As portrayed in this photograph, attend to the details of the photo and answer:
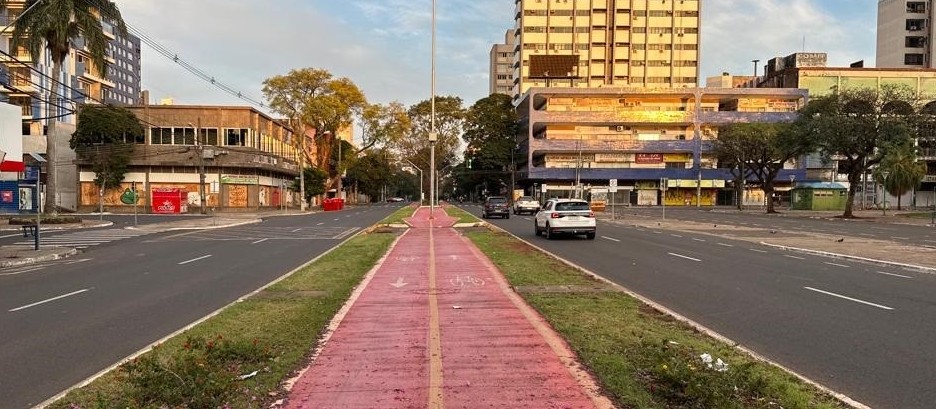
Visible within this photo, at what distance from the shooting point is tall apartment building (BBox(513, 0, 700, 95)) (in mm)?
101125

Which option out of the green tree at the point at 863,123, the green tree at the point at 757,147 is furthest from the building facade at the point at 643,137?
the green tree at the point at 863,123

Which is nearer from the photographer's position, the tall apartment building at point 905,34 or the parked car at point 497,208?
the parked car at point 497,208

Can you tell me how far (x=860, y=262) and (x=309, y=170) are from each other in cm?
5596

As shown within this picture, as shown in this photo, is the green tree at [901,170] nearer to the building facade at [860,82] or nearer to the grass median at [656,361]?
the building facade at [860,82]

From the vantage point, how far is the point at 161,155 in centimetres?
5628

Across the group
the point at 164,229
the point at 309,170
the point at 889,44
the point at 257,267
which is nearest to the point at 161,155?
the point at 309,170

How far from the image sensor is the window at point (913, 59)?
93.9 metres

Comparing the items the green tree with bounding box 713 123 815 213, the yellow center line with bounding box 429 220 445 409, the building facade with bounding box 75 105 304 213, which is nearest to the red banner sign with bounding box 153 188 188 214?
the building facade with bounding box 75 105 304 213

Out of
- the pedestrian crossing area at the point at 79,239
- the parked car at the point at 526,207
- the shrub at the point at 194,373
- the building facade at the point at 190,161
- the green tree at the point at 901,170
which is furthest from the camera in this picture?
the building facade at the point at 190,161

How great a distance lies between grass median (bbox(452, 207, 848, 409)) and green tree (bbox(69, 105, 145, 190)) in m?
54.2

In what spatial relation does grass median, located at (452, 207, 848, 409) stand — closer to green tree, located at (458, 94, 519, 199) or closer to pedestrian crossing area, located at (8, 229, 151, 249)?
pedestrian crossing area, located at (8, 229, 151, 249)

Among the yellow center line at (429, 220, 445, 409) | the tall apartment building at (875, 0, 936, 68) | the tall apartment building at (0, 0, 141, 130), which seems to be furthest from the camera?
the tall apartment building at (875, 0, 936, 68)

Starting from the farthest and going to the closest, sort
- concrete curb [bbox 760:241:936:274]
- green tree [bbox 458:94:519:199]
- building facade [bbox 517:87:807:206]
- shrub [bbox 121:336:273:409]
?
green tree [bbox 458:94:519:199] < building facade [bbox 517:87:807:206] < concrete curb [bbox 760:241:936:274] < shrub [bbox 121:336:273:409]

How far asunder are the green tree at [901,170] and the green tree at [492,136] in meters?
50.2
